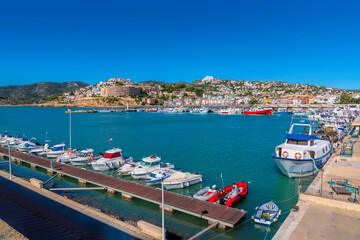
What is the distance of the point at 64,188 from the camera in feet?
59.2

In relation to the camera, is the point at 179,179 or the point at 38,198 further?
the point at 179,179

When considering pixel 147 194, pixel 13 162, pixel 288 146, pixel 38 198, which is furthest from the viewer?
pixel 13 162

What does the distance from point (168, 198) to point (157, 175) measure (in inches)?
158

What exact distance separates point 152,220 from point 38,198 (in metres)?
6.72

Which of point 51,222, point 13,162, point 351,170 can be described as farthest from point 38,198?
point 351,170

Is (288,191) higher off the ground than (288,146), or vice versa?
(288,146)

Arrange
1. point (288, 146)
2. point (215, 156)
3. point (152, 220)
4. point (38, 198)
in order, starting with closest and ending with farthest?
1. point (152, 220)
2. point (38, 198)
3. point (288, 146)
4. point (215, 156)

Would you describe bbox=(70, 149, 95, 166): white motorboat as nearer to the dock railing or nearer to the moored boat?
the moored boat

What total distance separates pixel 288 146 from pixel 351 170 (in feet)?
14.9

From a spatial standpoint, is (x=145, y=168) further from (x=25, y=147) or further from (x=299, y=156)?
(x=25, y=147)

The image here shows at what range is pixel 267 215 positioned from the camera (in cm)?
1328

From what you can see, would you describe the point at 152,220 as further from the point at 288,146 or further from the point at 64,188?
the point at 288,146

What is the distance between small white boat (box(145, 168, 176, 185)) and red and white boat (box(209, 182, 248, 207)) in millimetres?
4679

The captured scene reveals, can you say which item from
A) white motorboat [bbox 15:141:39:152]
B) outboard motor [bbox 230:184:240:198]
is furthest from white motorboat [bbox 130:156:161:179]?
white motorboat [bbox 15:141:39:152]
